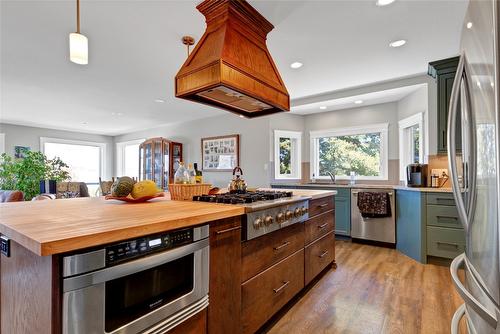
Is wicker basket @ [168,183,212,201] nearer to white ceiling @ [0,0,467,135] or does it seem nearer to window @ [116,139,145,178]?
white ceiling @ [0,0,467,135]

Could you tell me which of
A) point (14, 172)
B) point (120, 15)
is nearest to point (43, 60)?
point (120, 15)

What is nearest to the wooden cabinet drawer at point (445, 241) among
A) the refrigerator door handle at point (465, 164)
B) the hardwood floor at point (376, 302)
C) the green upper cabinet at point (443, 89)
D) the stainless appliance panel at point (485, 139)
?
the hardwood floor at point (376, 302)

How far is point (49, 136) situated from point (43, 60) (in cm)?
492

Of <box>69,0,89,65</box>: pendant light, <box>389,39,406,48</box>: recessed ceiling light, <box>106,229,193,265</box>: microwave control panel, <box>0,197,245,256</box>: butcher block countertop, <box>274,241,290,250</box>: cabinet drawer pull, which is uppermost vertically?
<box>389,39,406,48</box>: recessed ceiling light

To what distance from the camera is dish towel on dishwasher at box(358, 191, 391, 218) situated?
11.2 feet

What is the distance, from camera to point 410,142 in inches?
153

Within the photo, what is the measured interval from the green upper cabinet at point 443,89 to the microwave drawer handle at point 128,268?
313 centimetres

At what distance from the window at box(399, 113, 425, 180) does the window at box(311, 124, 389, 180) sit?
26cm

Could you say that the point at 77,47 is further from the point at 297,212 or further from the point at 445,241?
the point at 445,241

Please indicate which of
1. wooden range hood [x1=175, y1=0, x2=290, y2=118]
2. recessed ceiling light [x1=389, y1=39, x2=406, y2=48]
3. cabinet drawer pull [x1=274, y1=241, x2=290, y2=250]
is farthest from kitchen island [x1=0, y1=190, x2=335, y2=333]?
recessed ceiling light [x1=389, y1=39, x2=406, y2=48]

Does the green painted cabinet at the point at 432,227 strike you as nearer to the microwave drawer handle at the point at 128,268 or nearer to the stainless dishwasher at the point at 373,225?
the stainless dishwasher at the point at 373,225

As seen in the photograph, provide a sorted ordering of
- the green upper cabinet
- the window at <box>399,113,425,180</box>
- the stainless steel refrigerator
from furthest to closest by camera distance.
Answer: the window at <box>399,113,425,180</box>
the green upper cabinet
the stainless steel refrigerator

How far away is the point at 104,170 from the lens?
7969 mm

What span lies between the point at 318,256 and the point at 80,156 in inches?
305
